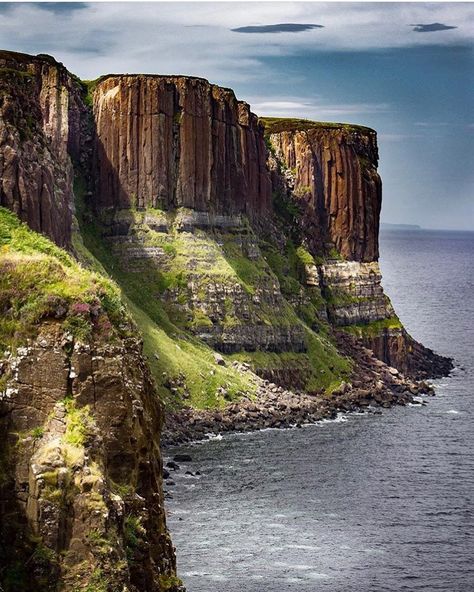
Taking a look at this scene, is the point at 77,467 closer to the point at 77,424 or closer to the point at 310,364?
the point at 77,424

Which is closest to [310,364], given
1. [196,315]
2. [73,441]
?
[196,315]

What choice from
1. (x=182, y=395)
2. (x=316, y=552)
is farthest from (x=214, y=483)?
(x=182, y=395)

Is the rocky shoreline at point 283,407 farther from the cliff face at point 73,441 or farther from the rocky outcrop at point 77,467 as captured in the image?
the rocky outcrop at point 77,467

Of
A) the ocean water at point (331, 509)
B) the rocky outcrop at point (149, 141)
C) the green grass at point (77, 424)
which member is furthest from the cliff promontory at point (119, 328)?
the ocean water at point (331, 509)

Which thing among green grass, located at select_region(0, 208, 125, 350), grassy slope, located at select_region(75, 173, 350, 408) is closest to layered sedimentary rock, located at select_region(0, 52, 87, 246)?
grassy slope, located at select_region(75, 173, 350, 408)

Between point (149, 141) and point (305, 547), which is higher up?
point (149, 141)

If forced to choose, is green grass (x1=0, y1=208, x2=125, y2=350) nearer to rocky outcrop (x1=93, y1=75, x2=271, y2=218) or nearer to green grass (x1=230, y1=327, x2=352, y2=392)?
green grass (x1=230, y1=327, x2=352, y2=392)
